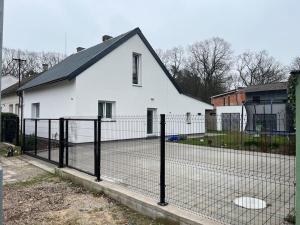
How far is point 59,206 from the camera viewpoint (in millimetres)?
5598

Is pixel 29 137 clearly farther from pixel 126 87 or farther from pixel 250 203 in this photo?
pixel 250 203

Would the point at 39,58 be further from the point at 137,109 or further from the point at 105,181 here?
the point at 105,181

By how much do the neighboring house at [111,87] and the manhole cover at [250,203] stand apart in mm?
10873

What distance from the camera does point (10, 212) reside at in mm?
5316

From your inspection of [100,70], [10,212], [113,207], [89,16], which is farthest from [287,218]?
[89,16]

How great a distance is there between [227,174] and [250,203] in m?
0.65

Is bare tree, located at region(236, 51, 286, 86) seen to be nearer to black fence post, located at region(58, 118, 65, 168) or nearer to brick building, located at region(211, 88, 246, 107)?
brick building, located at region(211, 88, 246, 107)

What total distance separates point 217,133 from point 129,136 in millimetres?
3220

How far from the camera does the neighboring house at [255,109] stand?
4.08m

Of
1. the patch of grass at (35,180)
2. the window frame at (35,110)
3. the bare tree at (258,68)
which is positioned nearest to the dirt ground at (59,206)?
the patch of grass at (35,180)

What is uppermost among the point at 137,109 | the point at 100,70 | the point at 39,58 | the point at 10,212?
the point at 39,58

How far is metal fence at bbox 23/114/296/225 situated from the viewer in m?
4.45

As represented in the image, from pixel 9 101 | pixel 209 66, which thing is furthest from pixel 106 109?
pixel 209 66

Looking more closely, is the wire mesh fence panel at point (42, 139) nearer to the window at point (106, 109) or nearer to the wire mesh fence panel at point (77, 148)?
the wire mesh fence panel at point (77, 148)
